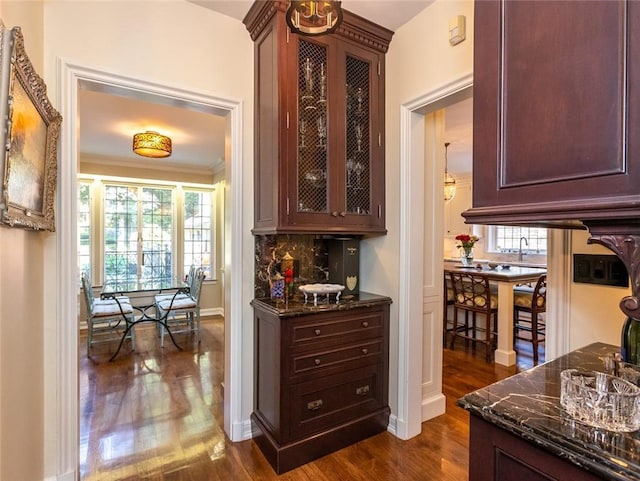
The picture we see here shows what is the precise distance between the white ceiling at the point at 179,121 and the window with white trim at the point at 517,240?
6.26 ft

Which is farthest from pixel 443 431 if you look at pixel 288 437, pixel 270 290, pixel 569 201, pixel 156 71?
pixel 156 71

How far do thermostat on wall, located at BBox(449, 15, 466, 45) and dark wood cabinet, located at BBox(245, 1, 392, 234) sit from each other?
593 mm

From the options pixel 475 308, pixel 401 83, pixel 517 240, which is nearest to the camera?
pixel 401 83

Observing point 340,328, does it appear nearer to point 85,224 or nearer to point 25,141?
point 25,141

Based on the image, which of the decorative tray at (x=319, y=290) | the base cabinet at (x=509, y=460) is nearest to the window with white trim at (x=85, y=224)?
the decorative tray at (x=319, y=290)

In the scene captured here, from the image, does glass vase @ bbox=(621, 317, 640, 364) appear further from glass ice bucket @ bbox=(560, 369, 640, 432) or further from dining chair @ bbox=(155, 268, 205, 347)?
dining chair @ bbox=(155, 268, 205, 347)

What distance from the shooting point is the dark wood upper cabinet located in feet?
2.40

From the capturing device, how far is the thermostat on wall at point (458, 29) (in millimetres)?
1902

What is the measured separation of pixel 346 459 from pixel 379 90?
253 cm

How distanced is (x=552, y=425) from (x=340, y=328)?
1452 millimetres

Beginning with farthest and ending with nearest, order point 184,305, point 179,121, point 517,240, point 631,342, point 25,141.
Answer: point 517,240, point 184,305, point 179,121, point 25,141, point 631,342

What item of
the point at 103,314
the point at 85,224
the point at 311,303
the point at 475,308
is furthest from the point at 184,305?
the point at 475,308

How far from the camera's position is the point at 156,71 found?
2035 millimetres

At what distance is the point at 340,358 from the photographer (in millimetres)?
2225
